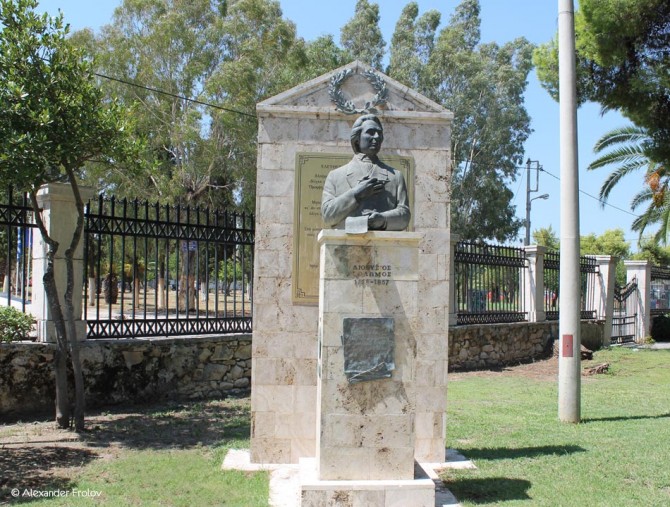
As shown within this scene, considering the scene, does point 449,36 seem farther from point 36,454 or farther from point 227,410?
point 36,454

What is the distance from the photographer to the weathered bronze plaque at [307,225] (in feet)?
21.0

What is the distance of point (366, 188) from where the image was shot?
482 centimetres

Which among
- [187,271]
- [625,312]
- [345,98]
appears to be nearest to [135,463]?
[187,271]

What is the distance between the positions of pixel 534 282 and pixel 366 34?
2128 cm

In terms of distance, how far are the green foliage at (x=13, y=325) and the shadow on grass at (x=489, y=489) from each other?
5.57m

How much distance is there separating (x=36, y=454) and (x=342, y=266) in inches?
148

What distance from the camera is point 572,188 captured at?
8242 millimetres

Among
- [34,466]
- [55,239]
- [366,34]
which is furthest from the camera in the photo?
[366,34]

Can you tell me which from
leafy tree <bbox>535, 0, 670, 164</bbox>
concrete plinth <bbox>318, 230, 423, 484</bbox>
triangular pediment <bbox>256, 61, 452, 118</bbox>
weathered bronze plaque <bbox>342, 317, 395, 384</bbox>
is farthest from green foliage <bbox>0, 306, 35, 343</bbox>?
leafy tree <bbox>535, 0, 670, 164</bbox>

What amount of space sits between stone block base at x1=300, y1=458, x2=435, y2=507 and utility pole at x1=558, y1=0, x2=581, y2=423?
13.5ft

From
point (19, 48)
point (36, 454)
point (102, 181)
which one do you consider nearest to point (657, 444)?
point (36, 454)

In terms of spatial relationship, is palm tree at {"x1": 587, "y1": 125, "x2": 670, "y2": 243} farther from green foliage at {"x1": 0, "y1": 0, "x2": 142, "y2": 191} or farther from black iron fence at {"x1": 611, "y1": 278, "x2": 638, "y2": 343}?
green foliage at {"x1": 0, "y1": 0, "x2": 142, "y2": 191}

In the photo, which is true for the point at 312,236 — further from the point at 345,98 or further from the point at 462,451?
the point at 462,451

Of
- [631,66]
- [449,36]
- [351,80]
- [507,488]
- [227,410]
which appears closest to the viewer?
[507,488]
